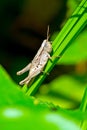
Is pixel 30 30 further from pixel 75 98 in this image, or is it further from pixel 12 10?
pixel 75 98

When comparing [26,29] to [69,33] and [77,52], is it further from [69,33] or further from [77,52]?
[69,33]

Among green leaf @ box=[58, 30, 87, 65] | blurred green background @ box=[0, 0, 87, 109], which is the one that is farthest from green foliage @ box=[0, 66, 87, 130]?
blurred green background @ box=[0, 0, 87, 109]

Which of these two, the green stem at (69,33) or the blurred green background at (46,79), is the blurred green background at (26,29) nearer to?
the blurred green background at (46,79)

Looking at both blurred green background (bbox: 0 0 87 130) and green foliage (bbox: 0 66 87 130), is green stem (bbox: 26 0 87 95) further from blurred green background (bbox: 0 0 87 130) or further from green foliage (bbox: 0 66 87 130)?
green foliage (bbox: 0 66 87 130)

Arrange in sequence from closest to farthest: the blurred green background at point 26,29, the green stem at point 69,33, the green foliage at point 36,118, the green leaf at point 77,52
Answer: the green foliage at point 36,118 < the green stem at point 69,33 < the green leaf at point 77,52 < the blurred green background at point 26,29

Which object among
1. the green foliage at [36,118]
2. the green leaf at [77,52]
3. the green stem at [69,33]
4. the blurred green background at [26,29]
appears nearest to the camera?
the green foliage at [36,118]

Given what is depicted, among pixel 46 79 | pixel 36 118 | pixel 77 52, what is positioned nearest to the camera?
pixel 36 118

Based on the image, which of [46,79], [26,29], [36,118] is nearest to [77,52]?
[46,79]

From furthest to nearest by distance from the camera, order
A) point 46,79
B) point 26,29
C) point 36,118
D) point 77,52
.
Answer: point 26,29, point 46,79, point 77,52, point 36,118

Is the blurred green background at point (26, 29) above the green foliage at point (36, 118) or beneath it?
beneath

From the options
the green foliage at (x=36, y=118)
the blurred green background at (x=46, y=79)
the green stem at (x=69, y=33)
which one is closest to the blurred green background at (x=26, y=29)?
the blurred green background at (x=46, y=79)

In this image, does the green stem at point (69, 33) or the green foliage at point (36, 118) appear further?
the green stem at point (69, 33)
